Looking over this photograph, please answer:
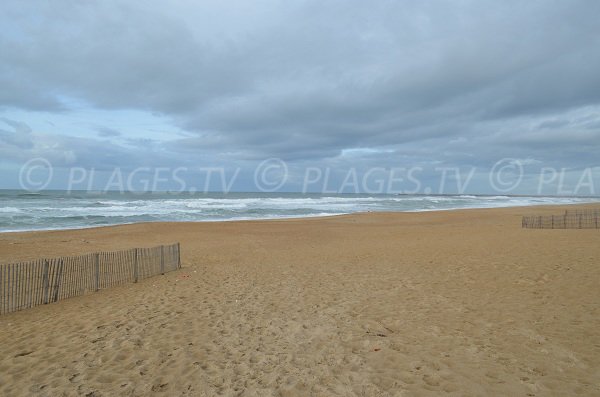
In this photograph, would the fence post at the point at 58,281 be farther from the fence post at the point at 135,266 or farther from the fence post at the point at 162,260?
the fence post at the point at 162,260

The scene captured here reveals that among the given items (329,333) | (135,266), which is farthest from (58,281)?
(329,333)

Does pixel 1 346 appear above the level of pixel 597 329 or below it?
below

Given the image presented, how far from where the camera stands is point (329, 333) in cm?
616

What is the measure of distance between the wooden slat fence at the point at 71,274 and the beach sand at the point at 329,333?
0.38 metres

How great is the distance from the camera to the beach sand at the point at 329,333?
4.49 m

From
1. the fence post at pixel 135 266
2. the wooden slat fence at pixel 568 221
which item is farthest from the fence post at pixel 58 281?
the wooden slat fence at pixel 568 221

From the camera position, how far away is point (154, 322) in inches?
273

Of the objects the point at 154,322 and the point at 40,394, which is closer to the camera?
the point at 40,394

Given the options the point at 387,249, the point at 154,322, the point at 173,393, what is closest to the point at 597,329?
the point at 173,393

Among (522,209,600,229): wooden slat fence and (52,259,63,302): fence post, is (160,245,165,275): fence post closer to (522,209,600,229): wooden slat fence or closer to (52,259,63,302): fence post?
(52,259,63,302): fence post

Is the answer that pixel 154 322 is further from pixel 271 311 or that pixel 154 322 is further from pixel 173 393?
pixel 173 393

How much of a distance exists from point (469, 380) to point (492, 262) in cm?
813

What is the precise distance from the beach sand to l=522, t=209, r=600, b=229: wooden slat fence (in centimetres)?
1091

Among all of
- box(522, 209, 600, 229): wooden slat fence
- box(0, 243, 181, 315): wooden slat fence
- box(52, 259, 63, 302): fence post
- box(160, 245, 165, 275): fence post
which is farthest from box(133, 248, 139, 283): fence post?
box(522, 209, 600, 229): wooden slat fence
